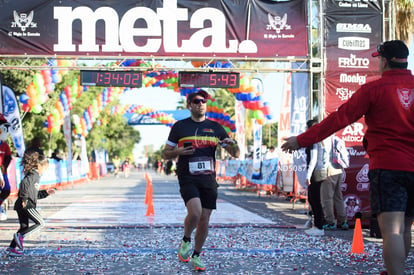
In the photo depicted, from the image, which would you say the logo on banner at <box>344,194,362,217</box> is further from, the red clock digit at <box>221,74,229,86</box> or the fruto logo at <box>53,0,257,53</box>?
the fruto logo at <box>53,0,257,53</box>

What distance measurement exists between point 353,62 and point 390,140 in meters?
8.71

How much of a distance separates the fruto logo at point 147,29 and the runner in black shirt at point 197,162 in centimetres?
659

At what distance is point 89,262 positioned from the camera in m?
6.99

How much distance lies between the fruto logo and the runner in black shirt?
6.59 meters

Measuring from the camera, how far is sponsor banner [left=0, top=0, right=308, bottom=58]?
1292 centimetres

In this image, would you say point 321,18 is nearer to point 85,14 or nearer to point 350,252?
point 85,14

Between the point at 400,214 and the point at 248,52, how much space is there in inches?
359

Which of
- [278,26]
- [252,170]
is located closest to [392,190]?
[278,26]

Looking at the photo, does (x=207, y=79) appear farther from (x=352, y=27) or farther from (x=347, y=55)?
(x=352, y=27)

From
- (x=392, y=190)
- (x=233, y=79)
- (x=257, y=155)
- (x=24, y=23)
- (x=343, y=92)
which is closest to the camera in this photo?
(x=392, y=190)

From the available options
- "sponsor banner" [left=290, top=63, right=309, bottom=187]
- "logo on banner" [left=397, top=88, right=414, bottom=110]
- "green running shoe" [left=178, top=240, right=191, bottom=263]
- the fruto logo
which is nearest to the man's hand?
"logo on banner" [left=397, top=88, right=414, bottom=110]

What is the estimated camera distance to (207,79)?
13461 mm

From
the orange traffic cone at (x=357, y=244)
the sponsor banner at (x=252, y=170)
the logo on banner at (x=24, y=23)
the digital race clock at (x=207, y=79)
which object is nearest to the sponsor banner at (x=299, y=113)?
the digital race clock at (x=207, y=79)

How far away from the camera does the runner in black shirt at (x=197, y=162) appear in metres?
6.33
